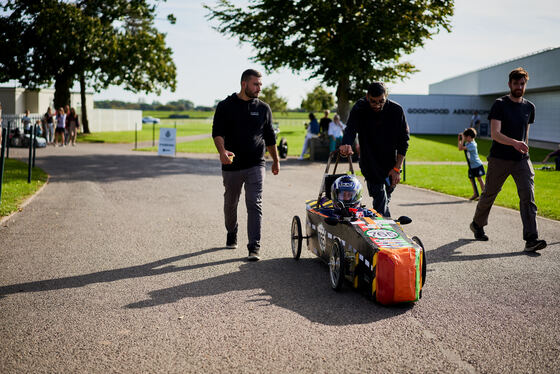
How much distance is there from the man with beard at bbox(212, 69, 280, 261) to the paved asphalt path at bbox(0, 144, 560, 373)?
1.94ft

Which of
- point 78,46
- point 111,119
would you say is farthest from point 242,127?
point 111,119

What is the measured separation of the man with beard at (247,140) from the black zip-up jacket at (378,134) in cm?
114

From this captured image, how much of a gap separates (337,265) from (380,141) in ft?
5.40

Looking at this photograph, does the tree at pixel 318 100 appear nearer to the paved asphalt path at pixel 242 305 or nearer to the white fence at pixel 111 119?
the white fence at pixel 111 119

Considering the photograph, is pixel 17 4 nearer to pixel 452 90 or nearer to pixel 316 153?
pixel 316 153

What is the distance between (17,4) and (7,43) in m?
2.85

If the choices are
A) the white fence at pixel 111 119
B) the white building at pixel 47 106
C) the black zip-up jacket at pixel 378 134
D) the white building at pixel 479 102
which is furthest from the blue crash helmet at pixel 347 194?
the white fence at pixel 111 119

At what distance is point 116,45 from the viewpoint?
117 feet

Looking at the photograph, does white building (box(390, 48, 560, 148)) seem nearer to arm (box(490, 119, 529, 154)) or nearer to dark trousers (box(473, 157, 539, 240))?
dark trousers (box(473, 157, 539, 240))

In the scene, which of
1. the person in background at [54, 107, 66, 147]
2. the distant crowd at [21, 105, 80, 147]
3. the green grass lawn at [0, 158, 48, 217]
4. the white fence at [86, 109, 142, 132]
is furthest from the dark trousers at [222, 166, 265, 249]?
the white fence at [86, 109, 142, 132]

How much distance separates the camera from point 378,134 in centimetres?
633

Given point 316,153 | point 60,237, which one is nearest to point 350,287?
point 60,237

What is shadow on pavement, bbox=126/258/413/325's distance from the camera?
4859 millimetres

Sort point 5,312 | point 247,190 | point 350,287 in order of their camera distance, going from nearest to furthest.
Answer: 1. point 5,312
2. point 350,287
3. point 247,190
